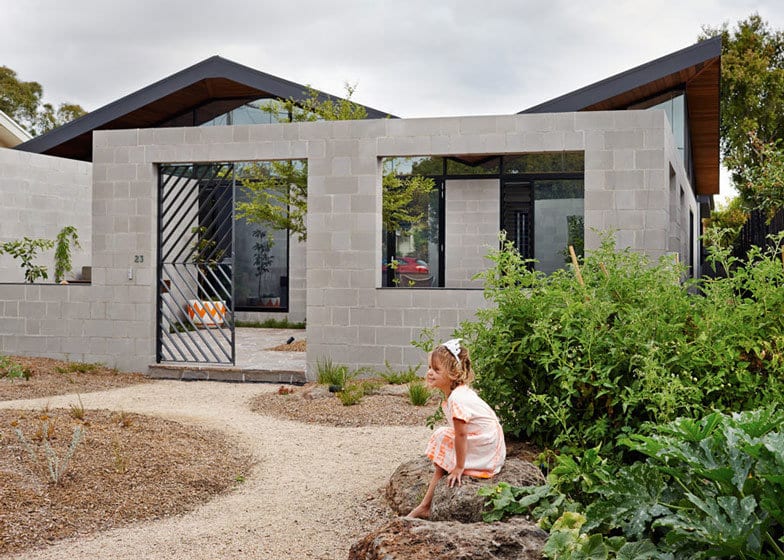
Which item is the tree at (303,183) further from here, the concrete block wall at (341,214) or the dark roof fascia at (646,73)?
the concrete block wall at (341,214)

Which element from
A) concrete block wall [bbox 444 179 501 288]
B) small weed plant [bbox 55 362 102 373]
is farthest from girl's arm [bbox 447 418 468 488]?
concrete block wall [bbox 444 179 501 288]

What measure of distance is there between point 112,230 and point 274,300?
7126mm

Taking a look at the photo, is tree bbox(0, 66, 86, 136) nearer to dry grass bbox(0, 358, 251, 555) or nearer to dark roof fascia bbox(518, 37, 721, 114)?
dark roof fascia bbox(518, 37, 721, 114)

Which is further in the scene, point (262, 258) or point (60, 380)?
point (262, 258)

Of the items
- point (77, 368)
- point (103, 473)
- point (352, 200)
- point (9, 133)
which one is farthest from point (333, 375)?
point (9, 133)

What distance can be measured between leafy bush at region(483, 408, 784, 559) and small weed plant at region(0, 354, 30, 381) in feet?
25.4

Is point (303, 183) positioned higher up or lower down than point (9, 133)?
lower down

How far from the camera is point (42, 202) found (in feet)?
49.1

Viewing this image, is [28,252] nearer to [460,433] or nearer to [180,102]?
[180,102]

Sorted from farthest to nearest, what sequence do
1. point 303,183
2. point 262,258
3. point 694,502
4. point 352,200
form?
point 262,258
point 303,183
point 352,200
point 694,502

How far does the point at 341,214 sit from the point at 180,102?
304 inches

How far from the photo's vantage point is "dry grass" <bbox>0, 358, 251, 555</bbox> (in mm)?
4422

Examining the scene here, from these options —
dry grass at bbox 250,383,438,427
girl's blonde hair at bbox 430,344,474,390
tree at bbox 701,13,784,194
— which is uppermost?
tree at bbox 701,13,784,194

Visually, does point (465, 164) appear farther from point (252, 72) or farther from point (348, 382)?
point (348, 382)
